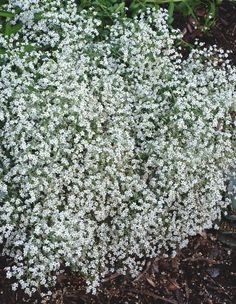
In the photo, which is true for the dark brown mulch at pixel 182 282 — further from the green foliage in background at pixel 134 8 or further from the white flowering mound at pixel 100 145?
the green foliage in background at pixel 134 8

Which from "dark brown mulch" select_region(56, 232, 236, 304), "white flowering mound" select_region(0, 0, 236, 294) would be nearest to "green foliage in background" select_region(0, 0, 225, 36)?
"white flowering mound" select_region(0, 0, 236, 294)

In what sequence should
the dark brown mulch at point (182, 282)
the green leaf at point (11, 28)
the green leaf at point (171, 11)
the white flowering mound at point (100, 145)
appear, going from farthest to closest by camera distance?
1. the green leaf at point (171, 11)
2. the green leaf at point (11, 28)
3. the dark brown mulch at point (182, 282)
4. the white flowering mound at point (100, 145)

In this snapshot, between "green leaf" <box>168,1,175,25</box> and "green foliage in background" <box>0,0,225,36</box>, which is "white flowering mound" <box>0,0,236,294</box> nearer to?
"green foliage in background" <box>0,0,225,36</box>

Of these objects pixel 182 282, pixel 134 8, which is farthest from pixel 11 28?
pixel 182 282

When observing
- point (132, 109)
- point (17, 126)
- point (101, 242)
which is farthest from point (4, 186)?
point (132, 109)

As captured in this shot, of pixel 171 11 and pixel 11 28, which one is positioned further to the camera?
pixel 171 11

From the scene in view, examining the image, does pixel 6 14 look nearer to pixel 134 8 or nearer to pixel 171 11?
pixel 134 8

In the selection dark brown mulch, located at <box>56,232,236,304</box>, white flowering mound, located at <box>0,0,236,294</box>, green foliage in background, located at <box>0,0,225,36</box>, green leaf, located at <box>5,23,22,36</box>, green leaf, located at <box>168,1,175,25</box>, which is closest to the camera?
white flowering mound, located at <box>0,0,236,294</box>

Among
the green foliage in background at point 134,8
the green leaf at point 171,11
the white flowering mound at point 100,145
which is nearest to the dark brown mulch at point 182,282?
the white flowering mound at point 100,145
